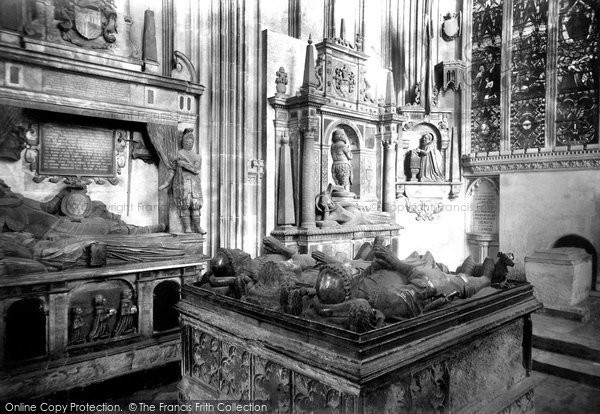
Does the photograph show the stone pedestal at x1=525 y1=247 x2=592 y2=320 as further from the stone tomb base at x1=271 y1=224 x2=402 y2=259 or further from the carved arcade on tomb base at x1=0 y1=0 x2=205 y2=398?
the carved arcade on tomb base at x1=0 y1=0 x2=205 y2=398

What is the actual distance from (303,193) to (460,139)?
4322 millimetres

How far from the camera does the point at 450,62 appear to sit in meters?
8.84

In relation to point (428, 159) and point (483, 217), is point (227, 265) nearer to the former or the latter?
point (428, 159)

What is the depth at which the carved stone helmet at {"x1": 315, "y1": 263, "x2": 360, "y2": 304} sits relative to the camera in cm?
266

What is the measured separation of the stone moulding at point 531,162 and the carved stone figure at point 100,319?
24.0 feet

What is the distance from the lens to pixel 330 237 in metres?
6.82

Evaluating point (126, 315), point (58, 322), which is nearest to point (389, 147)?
point (126, 315)

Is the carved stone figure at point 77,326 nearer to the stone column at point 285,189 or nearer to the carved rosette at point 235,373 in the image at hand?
the carved rosette at point 235,373

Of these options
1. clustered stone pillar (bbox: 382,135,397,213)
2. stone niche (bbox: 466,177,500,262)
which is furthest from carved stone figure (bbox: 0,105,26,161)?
stone niche (bbox: 466,177,500,262)

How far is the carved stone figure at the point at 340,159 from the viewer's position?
297 inches

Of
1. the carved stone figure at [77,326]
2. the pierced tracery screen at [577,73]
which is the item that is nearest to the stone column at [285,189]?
the carved stone figure at [77,326]

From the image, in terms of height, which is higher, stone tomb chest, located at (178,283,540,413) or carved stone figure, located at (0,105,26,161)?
carved stone figure, located at (0,105,26,161)

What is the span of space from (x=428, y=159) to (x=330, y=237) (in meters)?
3.36

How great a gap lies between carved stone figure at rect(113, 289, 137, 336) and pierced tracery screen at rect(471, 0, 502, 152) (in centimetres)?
730
